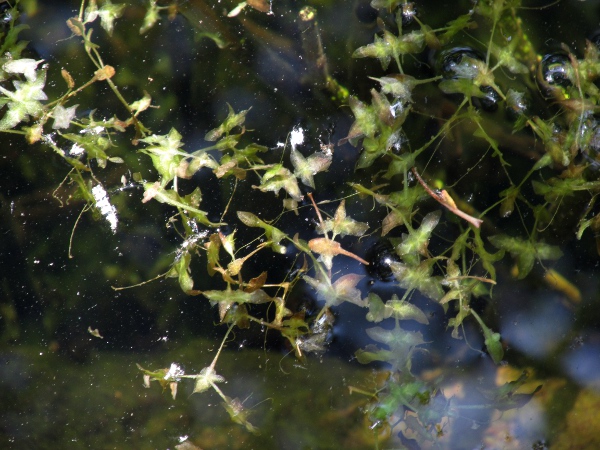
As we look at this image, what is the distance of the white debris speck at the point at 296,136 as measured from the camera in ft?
4.47

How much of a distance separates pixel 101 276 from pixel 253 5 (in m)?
0.88

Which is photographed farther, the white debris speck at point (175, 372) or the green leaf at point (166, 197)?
the white debris speck at point (175, 372)

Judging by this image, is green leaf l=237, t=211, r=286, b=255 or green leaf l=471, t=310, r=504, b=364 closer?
green leaf l=237, t=211, r=286, b=255

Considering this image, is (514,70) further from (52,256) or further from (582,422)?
(52,256)

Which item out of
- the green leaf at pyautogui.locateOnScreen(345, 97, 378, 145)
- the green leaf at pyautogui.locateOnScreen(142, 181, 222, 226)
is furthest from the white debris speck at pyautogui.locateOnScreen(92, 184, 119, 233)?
the green leaf at pyautogui.locateOnScreen(345, 97, 378, 145)

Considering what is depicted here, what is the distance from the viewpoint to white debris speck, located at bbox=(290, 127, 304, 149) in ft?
4.47

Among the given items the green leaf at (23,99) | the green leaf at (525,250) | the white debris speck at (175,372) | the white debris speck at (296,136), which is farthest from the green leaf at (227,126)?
the green leaf at (525,250)

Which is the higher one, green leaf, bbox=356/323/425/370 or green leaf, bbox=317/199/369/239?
green leaf, bbox=317/199/369/239

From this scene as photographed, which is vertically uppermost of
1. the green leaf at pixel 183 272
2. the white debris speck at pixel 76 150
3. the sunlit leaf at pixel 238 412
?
the white debris speck at pixel 76 150

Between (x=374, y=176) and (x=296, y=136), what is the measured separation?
0.83 ft

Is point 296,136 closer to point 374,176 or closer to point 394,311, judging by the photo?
point 374,176

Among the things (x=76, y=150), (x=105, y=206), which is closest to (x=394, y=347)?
(x=105, y=206)

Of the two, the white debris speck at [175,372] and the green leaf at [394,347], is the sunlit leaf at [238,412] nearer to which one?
the white debris speck at [175,372]

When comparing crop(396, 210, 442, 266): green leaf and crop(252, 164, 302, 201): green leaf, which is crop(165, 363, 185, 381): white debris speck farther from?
crop(396, 210, 442, 266): green leaf
